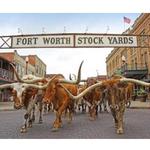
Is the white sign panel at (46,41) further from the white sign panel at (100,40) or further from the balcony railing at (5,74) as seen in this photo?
the balcony railing at (5,74)

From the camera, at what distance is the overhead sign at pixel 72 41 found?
453 inches

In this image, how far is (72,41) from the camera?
11594 mm

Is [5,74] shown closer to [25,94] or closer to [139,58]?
[139,58]

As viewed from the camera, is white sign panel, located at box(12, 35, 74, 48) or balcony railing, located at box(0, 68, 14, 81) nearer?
white sign panel, located at box(12, 35, 74, 48)

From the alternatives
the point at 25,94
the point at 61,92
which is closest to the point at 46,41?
the point at 61,92

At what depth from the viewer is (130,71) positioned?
41.2m

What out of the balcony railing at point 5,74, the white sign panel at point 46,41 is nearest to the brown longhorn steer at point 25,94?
the white sign panel at point 46,41

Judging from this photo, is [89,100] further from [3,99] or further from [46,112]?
[3,99]

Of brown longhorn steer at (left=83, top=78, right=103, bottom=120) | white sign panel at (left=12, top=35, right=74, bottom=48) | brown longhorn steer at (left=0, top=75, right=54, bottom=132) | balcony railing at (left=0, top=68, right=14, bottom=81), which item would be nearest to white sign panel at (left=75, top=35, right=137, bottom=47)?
white sign panel at (left=12, top=35, right=74, bottom=48)

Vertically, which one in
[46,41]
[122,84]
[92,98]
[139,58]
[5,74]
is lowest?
[92,98]

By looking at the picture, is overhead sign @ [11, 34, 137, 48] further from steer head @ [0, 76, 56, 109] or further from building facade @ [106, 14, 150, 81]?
building facade @ [106, 14, 150, 81]

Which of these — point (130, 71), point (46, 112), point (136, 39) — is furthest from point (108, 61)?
point (136, 39)

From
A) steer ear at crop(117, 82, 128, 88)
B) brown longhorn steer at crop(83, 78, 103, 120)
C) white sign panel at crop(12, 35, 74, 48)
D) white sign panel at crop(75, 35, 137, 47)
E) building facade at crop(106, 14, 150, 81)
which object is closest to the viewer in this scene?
steer ear at crop(117, 82, 128, 88)

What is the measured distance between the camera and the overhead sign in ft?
37.7
